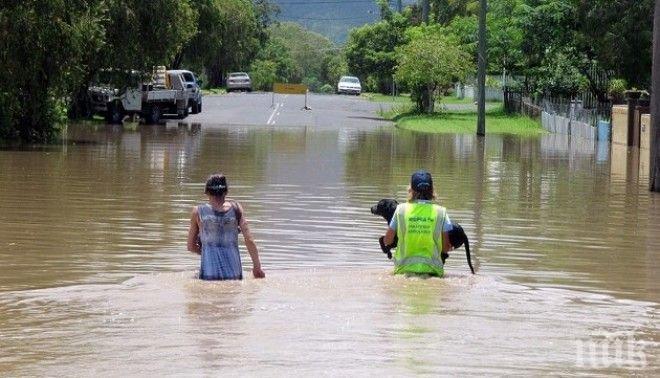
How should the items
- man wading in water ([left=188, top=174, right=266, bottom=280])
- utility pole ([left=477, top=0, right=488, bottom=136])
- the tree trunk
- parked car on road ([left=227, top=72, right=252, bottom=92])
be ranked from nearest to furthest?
man wading in water ([left=188, top=174, right=266, bottom=280])
utility pole ([left=477, top=0, right=488, bottom=136])
parked car on road ([left=227, top=72, right=252, bottom=92])
the tree trunk

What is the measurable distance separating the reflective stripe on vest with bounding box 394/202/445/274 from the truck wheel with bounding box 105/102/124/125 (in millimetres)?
43348

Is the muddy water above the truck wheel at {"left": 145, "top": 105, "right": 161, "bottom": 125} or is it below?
below

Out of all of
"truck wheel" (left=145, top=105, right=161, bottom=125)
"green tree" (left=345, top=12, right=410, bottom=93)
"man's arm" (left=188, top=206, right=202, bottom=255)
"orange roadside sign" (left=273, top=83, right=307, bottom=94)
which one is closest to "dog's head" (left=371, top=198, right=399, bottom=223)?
"man's arm" (left=188, top=206, right=202, bottom=255)

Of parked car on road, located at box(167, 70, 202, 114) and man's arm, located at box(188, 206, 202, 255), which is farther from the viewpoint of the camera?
parked car on road, located at box(167, 70, 202, 114)

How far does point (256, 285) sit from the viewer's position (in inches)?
475

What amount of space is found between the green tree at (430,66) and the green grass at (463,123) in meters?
1.35

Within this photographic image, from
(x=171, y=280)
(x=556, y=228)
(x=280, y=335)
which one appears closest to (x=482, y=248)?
(x=556, y=228)

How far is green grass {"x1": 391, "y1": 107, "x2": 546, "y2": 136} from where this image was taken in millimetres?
54925

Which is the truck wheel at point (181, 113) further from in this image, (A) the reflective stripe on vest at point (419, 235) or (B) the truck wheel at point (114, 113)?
(A) the reflective stripe on vest at point (419, 235)

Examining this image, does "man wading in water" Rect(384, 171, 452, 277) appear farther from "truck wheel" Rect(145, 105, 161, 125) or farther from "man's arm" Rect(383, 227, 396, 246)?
"truck wheel" Rect(145, 105, 161, 125)

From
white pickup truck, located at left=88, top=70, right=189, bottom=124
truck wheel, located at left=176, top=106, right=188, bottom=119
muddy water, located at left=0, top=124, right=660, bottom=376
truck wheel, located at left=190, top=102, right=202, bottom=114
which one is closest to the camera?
muddy water, located at left=0, top=124, right=660, bottom=376

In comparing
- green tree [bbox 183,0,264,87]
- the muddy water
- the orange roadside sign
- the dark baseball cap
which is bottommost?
the muddy water

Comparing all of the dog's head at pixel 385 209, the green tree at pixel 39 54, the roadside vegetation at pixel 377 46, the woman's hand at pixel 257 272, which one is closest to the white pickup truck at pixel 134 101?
the roadside vegetation at pixel 377 46

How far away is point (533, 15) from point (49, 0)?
30720mm
